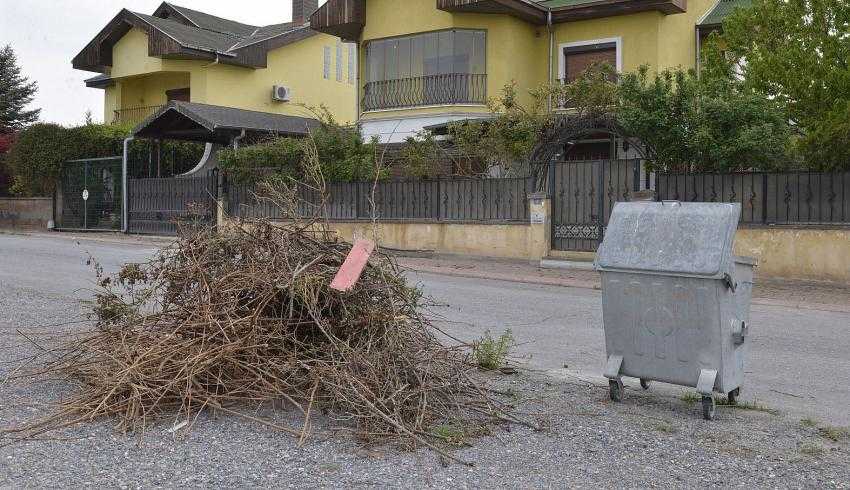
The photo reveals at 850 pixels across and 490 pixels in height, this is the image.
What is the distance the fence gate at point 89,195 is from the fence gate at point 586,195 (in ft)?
52.3

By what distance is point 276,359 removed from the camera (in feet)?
18.3

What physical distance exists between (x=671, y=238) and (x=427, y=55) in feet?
71.1

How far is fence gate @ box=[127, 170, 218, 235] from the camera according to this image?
24953mm

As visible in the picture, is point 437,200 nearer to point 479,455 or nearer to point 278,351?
point 278,351

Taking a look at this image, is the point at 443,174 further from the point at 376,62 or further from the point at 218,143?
the point at 218,143

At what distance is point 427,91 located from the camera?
86.7 feet

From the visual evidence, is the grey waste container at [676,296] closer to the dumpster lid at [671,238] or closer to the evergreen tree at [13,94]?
the dumpster lid at [671,238]

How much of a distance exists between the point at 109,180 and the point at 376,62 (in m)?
9.65

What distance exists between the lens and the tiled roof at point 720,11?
84.5 ft

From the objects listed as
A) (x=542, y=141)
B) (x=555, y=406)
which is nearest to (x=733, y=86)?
(x=542, y=141)

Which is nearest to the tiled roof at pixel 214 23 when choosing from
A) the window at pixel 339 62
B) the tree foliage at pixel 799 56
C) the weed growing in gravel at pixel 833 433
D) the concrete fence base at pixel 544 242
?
the window at pixel 339 62

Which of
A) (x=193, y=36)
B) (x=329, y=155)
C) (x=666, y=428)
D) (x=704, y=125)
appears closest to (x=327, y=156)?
(x=329, y=155)

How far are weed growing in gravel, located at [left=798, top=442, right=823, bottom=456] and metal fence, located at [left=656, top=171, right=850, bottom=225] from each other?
11004 millimetres

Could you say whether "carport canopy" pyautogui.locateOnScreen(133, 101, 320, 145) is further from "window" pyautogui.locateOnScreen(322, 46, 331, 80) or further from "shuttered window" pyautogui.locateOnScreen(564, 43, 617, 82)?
"window" pyautogui.locateOnScreen(322, 46, 331, 80)
